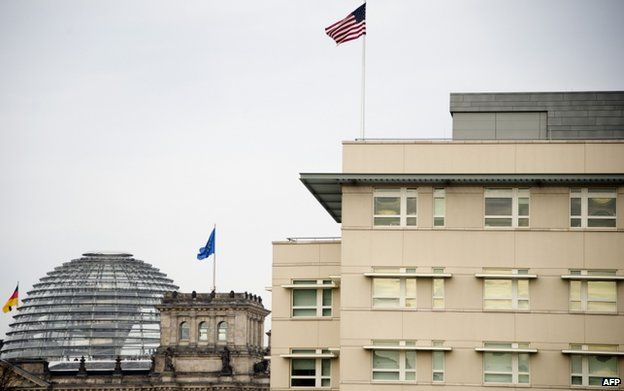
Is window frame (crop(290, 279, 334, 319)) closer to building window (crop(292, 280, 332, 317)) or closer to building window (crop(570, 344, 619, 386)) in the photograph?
building window (crop(292, 280, 332, 317))

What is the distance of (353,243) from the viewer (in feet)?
198

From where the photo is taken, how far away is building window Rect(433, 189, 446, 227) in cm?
6028

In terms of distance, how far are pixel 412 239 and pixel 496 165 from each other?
181 inches

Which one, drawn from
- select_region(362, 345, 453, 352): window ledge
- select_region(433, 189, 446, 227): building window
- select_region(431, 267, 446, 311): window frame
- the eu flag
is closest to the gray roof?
select_region(433, 189, 446, 227): building window

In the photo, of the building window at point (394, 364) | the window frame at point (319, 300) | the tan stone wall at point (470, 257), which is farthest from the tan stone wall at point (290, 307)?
the building window at point (394, 364)

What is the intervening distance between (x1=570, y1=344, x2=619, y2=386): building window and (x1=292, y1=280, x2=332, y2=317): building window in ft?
37.9

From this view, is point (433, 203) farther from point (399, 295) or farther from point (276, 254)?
point (276, 254)

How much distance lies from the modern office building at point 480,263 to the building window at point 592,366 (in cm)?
4

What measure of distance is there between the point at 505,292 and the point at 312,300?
9.61 m

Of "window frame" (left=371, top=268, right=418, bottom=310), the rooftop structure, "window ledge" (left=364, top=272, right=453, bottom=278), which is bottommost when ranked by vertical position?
"window frame" (left=371, top=268, right=418, bottom=310)

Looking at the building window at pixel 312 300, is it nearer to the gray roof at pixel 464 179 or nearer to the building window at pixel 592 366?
the gray roof at pixel 464 179

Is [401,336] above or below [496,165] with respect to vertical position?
below

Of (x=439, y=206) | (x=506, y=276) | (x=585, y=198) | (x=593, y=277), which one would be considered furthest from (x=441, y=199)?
(x=593, y=277)

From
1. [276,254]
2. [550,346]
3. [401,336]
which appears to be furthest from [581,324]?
[276,254]
